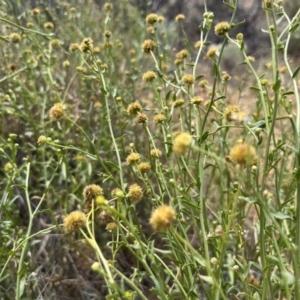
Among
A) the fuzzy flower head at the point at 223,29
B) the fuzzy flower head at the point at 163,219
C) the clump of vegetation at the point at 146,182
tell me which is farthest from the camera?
→ the fuzzy flower head at the point at 223,29

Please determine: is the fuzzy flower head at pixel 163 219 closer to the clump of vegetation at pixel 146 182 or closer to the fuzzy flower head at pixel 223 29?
the clump of vegetation at pixel 146 182

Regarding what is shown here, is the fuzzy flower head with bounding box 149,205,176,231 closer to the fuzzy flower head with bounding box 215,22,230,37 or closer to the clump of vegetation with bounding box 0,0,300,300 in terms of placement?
the clump of vegetation with bounding box 0,0,300,300

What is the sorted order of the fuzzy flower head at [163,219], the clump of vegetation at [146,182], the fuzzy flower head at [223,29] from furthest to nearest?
1. the fuzzy flower head at [223,29]
2. the clump of vegetation at [146,182]
3. the fuzzy flower head at [163,219]

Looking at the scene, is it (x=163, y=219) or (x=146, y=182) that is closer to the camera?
(x=163, y=219)

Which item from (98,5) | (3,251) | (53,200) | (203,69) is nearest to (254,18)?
(203,69)

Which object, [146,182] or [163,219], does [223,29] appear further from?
[163,219]

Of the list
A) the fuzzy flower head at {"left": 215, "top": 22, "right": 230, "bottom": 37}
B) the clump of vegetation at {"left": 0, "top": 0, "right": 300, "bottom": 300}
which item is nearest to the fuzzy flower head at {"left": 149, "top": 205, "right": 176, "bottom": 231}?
the clump of vegetation at {"left": 0, "top": 0, "right": 300, "bottom": 300}

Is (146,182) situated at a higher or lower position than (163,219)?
lower

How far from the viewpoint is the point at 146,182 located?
1208 mm

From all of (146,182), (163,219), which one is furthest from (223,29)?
(163,219)

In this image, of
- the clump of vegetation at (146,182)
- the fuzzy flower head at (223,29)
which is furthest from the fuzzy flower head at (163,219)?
the fuzzy flower head at (223,29)

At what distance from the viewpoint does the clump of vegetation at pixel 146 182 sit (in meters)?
0.94

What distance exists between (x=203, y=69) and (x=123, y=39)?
809mm

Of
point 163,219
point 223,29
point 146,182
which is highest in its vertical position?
point 223,29
